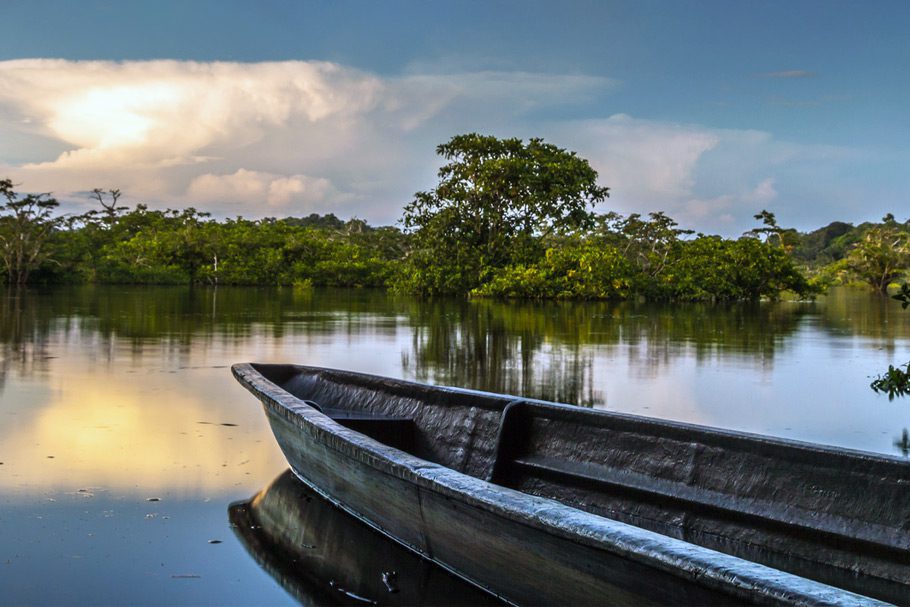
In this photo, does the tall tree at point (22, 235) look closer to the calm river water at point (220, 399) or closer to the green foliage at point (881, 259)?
the calm river water at point (220, 399)

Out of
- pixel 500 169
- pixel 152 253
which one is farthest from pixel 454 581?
pixel 152 253

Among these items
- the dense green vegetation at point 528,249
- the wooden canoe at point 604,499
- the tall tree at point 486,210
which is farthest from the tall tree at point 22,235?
the wooden canoe at point 604,499

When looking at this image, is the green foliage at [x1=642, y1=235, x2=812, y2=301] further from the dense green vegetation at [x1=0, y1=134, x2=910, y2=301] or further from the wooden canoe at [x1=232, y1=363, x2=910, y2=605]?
the wooden canoe at [x1=232, y1=363, x2=910, y2=605]

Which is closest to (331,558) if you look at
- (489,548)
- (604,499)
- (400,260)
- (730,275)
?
(489,548)

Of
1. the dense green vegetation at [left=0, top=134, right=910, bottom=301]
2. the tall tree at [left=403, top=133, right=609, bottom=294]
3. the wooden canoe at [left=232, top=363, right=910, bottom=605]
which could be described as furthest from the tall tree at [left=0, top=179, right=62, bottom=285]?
the wooden canoe at [left=232, top=363, right=910, bottom=605]

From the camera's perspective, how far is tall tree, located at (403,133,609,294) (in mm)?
31562

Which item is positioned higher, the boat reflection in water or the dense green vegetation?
the dense green vegetation

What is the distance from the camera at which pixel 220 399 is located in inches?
293

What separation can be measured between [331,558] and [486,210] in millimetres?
28932

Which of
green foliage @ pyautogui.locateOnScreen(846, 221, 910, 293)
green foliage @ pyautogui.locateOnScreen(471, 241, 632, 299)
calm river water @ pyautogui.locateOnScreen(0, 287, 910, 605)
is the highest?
green foliage @ pyautogui.locateOnScreen(846, 221, 910, 293)

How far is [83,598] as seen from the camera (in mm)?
3174

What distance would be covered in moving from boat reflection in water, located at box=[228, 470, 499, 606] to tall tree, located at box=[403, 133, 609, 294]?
27.5 metres

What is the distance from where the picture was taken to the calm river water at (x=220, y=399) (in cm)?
357

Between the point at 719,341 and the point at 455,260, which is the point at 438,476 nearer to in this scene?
the point at 719,341
